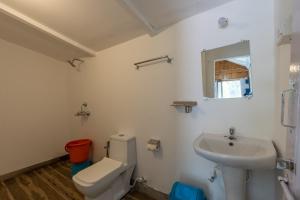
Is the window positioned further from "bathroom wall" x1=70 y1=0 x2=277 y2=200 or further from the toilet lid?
the toilet lid

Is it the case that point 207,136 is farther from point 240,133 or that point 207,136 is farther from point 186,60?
point 186,60

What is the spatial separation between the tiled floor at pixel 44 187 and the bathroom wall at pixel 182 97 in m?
0.66

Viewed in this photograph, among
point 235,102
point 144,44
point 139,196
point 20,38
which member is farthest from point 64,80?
point 235,102

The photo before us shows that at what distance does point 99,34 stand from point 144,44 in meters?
0.65

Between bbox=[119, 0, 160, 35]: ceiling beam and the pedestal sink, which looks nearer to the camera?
the pedestal sink

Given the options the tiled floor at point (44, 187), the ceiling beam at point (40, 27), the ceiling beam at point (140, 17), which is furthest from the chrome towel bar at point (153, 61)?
the tiled floor at point (44, 187)

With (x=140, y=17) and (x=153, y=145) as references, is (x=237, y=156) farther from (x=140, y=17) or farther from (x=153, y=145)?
(x=140, y=17)

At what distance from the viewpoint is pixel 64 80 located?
10.1 ft

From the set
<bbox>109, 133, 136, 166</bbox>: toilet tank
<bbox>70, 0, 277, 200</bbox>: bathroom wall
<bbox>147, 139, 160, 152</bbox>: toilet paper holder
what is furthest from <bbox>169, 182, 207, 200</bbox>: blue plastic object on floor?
<bbox>109, 133, 136, 166</bbox>: toilet tank

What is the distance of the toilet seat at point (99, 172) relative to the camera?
1.50m

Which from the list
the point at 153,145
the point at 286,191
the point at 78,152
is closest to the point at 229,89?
the point at 286,191

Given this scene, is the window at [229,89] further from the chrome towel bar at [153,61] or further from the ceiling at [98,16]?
the ceiling at [98,16]

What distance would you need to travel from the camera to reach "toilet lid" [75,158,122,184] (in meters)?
1.53

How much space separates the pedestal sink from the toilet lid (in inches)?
41.3
